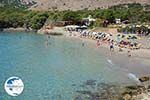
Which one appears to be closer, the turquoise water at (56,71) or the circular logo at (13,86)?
the circular logo at (13,86)

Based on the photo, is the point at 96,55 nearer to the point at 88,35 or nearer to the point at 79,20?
the point at 88,35

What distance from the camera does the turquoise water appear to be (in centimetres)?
3081

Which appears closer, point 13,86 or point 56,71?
point 13,86

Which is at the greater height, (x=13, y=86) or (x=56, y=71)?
(x=13, y=86)

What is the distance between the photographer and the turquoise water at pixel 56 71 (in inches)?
1213

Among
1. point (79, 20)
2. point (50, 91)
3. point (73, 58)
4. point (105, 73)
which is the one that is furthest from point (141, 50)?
point (79, 20)

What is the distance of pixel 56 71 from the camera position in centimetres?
4269

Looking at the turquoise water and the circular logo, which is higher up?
the circular logo

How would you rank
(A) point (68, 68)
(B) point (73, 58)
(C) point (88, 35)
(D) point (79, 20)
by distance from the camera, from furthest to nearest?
1. (D) point (79, 20)
2. (C) point (88, 35)
3. (B) point (73, 58)
4. (A) point (68, 68)

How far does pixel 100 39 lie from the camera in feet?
255

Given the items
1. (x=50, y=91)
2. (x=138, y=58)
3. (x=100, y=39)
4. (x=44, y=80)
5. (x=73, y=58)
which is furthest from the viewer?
(x=100, y=39)

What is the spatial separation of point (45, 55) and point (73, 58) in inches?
268

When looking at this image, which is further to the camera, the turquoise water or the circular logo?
the turquoise water

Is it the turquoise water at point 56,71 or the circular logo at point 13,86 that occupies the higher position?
the circular logo at point 13,86
